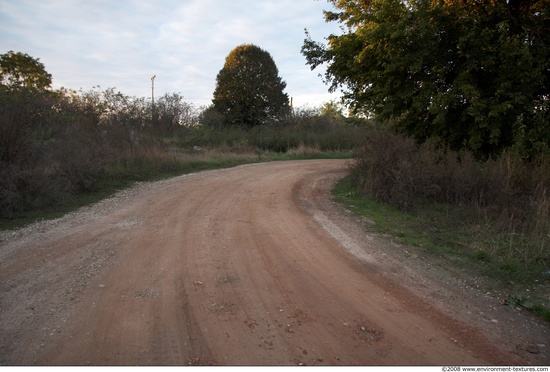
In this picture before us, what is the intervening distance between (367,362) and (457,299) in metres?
1.96

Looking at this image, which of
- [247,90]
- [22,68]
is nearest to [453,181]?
[247,90]

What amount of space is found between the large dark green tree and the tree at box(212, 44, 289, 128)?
2101 cm

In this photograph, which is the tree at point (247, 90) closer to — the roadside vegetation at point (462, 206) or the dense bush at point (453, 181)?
the roadside vegetation at point (462, 206)

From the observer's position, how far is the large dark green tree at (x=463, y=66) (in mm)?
10141

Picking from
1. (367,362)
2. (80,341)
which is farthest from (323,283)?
(80,341)

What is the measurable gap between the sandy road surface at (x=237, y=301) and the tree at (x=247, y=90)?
→ 87.3ft

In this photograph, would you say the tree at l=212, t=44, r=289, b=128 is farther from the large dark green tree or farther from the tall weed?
the tall weed

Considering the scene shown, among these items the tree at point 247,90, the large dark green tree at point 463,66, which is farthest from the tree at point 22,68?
the large dark green tree at point 463,66

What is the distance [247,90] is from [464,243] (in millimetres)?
28862

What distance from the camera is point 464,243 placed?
6.84 m

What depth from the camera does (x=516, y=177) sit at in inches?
380

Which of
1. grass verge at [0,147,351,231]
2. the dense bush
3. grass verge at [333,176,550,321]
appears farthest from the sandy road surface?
the dense bush

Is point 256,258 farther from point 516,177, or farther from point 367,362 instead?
point 516,177

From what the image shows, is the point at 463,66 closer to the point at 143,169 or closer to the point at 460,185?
the point at 460,185
